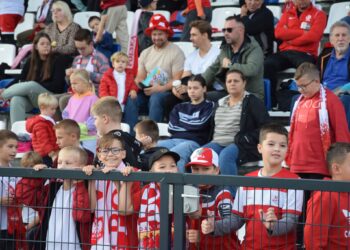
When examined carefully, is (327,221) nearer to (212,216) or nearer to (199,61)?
(212,216)

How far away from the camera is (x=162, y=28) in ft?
42.9

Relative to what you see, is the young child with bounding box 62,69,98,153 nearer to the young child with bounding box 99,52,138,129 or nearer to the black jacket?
the young child with bounding box 99,52,138,129

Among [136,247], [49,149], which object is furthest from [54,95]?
[136,247]

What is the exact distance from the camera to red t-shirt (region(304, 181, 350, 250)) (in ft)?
22.0

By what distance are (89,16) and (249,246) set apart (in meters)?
8.95

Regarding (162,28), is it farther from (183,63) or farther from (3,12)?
(3,12)

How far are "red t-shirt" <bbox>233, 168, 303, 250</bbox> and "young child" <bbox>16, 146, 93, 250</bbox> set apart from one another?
1.08 metres

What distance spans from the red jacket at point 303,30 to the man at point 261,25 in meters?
0.20

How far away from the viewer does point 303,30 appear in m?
12.6

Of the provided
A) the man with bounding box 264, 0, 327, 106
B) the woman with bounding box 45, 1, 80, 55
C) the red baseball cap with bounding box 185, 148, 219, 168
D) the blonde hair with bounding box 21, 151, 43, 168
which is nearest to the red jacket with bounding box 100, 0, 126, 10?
the woman with bounding box 45, 1, 80, 55

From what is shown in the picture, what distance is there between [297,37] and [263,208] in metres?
5.96

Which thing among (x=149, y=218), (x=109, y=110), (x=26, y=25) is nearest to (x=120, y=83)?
(x=109, y=110)

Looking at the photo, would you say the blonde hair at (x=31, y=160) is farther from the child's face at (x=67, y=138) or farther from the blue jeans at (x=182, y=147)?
the blue jeans at (x=182, y=147)

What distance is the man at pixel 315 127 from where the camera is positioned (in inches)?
384
